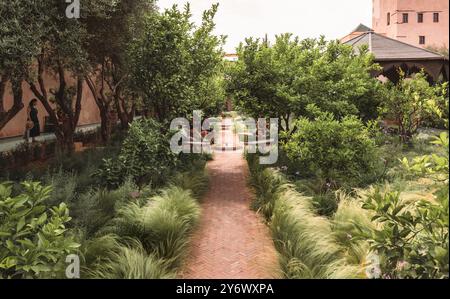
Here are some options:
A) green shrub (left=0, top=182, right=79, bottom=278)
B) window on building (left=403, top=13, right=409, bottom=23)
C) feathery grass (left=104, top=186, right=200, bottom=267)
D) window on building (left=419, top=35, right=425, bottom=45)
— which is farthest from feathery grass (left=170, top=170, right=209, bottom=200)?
window on building (left=419, top=35, right=425, bottom=45)

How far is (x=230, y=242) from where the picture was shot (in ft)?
24.1

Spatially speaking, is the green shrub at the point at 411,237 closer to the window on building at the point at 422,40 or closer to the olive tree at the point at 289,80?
the olive tree at the point at 289,80

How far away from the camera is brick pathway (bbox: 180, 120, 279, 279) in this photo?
609 centimetres

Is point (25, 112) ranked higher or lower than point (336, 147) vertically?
higher

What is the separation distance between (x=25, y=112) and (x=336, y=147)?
53.0 feet

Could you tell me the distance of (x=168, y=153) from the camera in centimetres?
1047

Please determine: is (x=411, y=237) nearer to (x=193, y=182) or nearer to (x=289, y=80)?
(x=193, y=182)

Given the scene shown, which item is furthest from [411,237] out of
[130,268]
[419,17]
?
[419,17]

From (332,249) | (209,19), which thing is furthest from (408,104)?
(332,249)

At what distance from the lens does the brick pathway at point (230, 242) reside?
20.0 feet

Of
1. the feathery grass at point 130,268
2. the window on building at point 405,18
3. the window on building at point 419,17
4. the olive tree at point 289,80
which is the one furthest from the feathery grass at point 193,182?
the window on building at point 419,17

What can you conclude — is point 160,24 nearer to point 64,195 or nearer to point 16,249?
point 64,195

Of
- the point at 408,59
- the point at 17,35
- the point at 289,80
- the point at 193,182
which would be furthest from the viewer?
the point at 408,59

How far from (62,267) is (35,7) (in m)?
7.12
